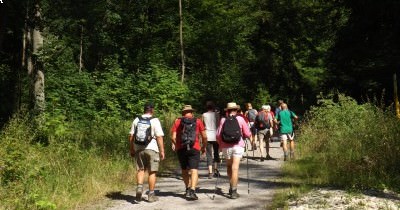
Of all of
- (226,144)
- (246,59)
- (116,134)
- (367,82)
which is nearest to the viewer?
(226,144)

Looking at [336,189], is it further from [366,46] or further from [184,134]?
[366,46]

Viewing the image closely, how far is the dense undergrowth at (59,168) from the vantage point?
8.77 meters

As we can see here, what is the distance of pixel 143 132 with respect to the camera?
959cm

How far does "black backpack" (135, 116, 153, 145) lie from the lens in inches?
378

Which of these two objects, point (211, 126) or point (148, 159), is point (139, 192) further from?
point (211, 126)

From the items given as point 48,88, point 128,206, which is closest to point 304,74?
point 48,88

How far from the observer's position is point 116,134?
1548 cm

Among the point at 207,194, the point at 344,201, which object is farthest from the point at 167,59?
the point at 344,201

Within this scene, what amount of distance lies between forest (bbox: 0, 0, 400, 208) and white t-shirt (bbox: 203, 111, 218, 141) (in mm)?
2700

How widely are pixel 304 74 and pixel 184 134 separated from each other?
31.3 metres

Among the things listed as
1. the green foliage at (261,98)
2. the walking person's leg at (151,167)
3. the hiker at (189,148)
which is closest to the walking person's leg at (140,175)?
the walking person's leg at (151,167)

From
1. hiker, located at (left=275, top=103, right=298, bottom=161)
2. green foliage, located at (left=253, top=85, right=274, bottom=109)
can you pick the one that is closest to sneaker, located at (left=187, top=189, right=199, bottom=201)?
hiker, located at (left=275, top=103, right=298, bottom=161)

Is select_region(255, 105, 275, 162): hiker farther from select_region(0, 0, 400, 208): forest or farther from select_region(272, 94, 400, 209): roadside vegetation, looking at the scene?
select_region(0, 0, 400, 208): forest

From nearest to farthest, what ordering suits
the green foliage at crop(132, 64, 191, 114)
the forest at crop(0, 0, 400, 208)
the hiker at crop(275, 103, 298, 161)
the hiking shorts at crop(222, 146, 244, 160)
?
the hiking shorts at crop(222, 146, 244, 160) → the forest at crop(0, 0, 400, 208) → the hiker at crop(275, 103, 298, 161) → the green foliage at crop(132, 64, 191, 114)
